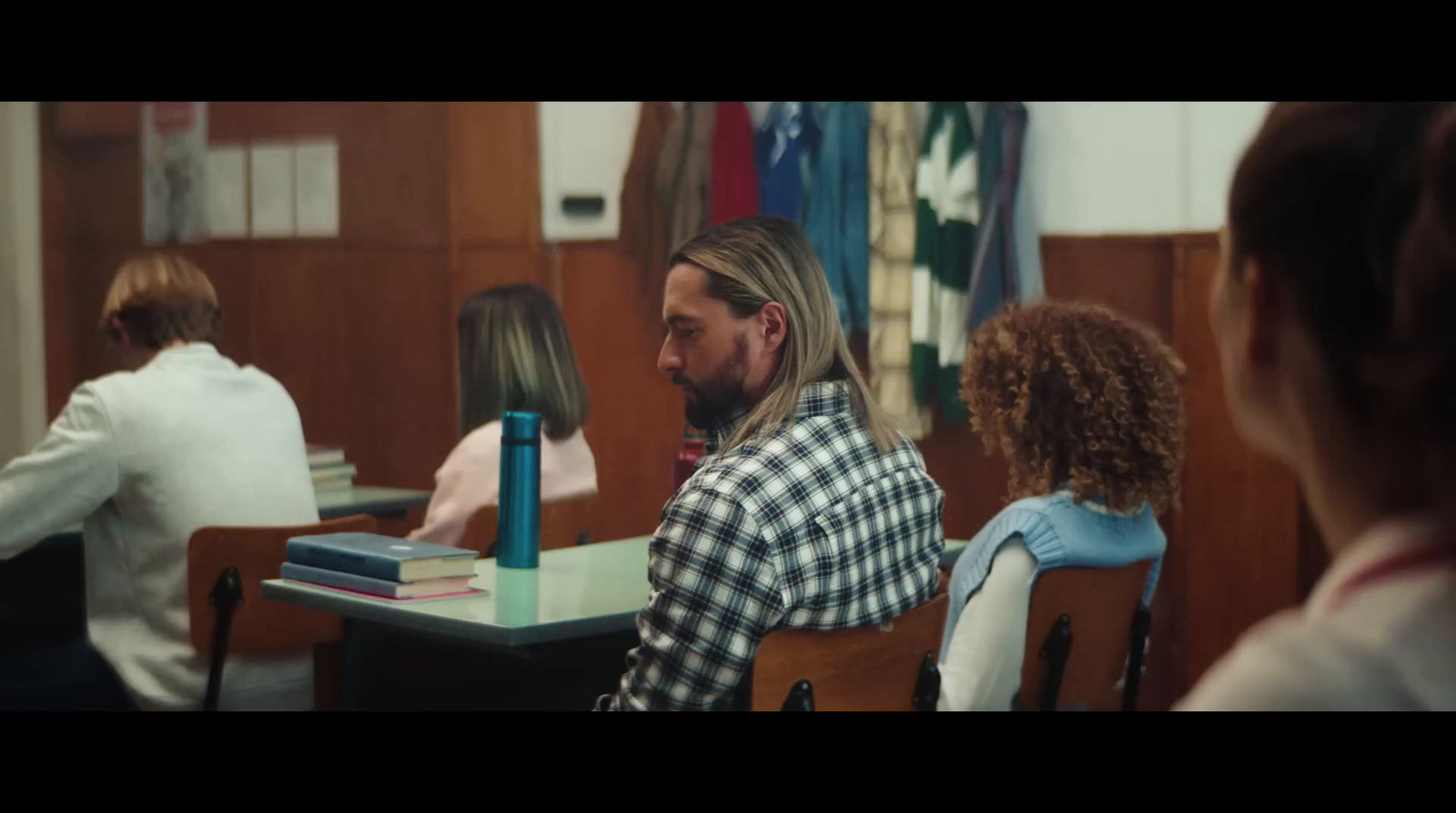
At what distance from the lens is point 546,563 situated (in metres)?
2.31

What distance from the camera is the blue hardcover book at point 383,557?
1.98 metres

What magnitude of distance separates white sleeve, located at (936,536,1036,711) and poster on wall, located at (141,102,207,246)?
3698mm

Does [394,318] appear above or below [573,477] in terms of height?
above

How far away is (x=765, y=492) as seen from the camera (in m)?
1.65

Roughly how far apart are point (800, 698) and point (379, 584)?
691mm

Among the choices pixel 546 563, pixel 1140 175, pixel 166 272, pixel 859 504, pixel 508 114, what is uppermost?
pixel 508 114

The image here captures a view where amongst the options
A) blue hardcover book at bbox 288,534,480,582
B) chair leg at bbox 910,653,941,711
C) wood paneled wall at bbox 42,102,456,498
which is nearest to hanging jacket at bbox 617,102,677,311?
wood paneled wall at bbox 42,102,456,498

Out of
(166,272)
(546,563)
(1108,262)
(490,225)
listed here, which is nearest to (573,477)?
(546,563)

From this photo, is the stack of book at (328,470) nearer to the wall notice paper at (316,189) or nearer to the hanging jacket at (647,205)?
the hanging jacket at (647,205)

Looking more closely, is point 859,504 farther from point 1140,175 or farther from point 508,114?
point 508,114

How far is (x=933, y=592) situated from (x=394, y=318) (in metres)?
3.19

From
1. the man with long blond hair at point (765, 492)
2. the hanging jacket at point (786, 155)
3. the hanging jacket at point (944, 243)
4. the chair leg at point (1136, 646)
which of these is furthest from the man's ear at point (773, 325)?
the hanging jacket at point (786, 155)

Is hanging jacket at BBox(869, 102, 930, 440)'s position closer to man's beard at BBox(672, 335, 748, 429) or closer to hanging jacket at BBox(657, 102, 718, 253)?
hanging jacket at BBox(657, 102, 718, 253)

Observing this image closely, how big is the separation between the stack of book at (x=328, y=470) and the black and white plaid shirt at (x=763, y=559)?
5.88ft
